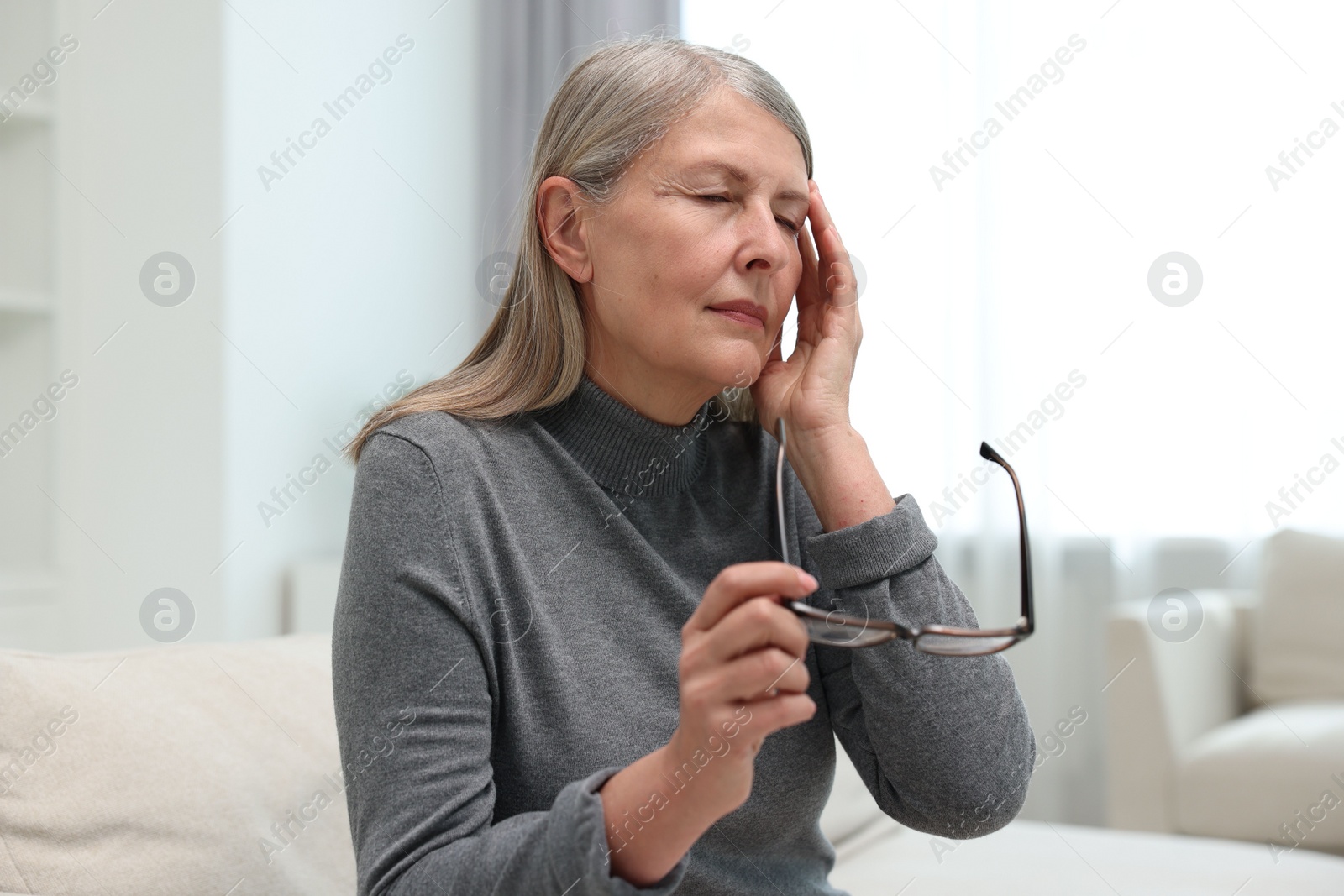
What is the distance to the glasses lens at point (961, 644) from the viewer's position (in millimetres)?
646

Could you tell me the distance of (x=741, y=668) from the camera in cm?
62

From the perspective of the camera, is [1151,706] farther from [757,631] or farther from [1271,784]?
[757,631]

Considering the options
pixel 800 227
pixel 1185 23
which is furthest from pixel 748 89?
pixel 1185 23

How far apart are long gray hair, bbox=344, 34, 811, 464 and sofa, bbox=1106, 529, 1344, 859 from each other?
1948mm

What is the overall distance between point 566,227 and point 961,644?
58cm

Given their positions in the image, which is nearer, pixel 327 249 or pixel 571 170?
pixel 571 170

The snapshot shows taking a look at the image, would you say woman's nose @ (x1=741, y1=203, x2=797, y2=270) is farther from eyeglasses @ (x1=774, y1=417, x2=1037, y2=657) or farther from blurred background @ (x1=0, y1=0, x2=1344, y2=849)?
blurred background @ (x1=0, y1=0, x2=1344, y2=849)

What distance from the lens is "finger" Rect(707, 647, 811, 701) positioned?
0.61 m

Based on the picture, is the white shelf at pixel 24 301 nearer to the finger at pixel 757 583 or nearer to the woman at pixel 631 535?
the woman at pixel 631 535

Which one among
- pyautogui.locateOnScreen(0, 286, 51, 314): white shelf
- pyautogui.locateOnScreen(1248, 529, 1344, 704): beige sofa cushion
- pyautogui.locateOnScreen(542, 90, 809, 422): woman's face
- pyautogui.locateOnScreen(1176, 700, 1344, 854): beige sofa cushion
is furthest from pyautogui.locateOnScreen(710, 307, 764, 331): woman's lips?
pyautogui.locateOnScreen(1248, 529, 1344, 704): beige sofa cushion

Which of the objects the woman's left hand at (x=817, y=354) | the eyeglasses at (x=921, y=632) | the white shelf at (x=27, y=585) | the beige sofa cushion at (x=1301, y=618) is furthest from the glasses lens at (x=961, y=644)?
the beige sofa cushion at (x=1301, y=618)

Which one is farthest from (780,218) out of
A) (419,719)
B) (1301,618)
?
(1301,618)

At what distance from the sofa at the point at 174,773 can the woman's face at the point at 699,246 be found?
52cm

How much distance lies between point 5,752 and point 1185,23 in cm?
282
